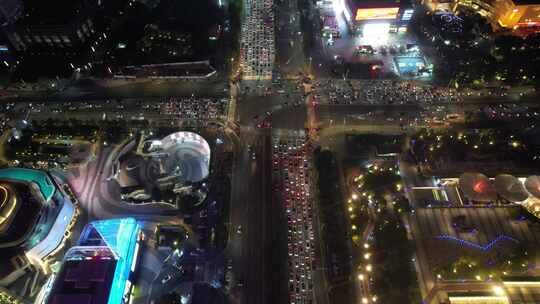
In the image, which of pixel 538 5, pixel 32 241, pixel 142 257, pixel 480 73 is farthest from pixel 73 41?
pixel 538 5

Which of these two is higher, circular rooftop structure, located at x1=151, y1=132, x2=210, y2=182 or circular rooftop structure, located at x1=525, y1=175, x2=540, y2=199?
circular rooftop structure, located at x1=151, y1=132, x2=210, y2=182

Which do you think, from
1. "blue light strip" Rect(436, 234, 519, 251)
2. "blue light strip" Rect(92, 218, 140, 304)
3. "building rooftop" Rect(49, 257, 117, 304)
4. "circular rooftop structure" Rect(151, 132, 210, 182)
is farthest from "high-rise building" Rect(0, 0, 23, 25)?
"blue light strip" Rect(436, 234, 519, 251)

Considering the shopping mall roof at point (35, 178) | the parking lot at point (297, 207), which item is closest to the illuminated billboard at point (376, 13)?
the parking lot at point (297, 207)

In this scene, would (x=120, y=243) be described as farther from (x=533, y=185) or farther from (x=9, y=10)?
(x=533, y=185)

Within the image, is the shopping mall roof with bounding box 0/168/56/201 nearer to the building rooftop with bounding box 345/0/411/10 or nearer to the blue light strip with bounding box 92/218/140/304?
the blue light strip with bounding box 92/218/140/304

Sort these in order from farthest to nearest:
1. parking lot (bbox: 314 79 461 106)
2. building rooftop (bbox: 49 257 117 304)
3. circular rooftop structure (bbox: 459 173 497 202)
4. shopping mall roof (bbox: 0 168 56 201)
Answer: parking lot (bbox: 314 79 461 106) → circular rooftop structure (bbox: 459 173 497 202) → shopping mall roof (bbox: 0 168 56 201) → building rooftop (bbox: 49 257 117 304)

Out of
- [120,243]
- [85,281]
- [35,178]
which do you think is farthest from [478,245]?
[35,178]

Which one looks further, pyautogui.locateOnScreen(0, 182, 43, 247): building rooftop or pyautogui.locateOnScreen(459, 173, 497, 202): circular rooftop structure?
pyautogui.locateOnScreen(459, 173, 497, 202): circular rooftop structure
